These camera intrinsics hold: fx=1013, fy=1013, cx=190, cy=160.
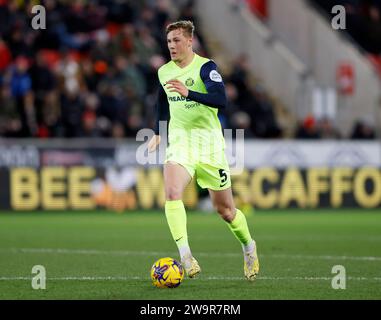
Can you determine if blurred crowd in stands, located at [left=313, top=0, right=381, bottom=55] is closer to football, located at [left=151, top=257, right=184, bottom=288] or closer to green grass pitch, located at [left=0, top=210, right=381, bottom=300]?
green grass pitch, located at [left=0, top=210, right=381, bottom=300]

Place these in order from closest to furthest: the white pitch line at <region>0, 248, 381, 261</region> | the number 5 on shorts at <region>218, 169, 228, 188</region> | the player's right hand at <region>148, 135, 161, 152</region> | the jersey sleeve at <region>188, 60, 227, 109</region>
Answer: the jersey sleeve at <region>188, 60, 227, 109</region>, the number 5 on shorts at <region>218, 169, 228, 188</region>, the player's right hand at <region>148, 135, 161, 152</region>, the white pitch line at <region>0, 248, 381, 261</region>

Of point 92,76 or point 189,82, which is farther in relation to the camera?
point 92,76

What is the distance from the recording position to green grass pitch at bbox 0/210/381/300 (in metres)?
8.40

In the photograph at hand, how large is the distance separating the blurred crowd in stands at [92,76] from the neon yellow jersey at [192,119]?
417 inches

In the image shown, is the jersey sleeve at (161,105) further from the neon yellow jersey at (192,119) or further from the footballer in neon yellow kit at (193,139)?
the neon yellow jersey at (192,119)

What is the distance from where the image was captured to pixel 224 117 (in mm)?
21828

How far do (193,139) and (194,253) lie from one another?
3092mm

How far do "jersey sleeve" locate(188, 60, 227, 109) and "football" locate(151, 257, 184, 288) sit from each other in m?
1.43

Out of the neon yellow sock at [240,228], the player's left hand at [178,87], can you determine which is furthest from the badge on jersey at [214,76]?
the neon yellow sock at [240,228]

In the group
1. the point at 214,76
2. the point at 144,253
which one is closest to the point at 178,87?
the point at 214,76

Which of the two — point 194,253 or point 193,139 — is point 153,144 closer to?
point 193,139

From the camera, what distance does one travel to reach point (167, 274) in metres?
8.61

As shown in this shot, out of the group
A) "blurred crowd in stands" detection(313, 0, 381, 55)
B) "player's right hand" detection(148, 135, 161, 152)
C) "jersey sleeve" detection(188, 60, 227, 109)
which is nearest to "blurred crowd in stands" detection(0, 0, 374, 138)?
"blurred crowd in stands" detection(313, 0, 381, 55)

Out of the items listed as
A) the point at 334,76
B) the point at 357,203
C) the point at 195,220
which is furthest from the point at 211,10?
the point at 195,220
